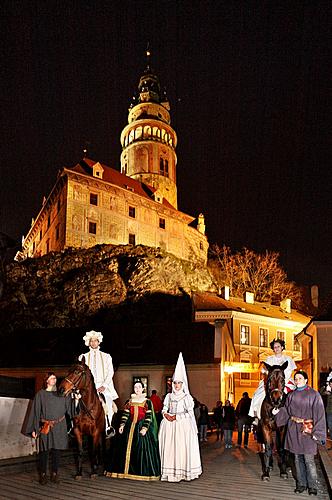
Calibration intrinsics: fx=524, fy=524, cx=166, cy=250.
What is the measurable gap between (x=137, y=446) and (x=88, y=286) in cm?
5020

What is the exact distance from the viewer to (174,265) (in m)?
66.6

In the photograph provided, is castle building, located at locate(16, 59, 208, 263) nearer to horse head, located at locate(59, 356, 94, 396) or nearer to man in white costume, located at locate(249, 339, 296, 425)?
man in white costume, located at locate(249, 339, 296, 425)

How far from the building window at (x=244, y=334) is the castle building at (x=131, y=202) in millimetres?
25928

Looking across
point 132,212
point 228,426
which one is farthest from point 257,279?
point 228,426

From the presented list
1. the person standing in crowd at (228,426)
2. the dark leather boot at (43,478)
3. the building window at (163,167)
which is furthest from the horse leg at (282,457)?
the building window at (163,167)

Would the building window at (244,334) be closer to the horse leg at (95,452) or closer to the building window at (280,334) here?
the building window at (280,334)

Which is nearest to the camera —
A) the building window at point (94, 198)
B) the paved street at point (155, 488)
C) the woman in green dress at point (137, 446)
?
the paved street at point (155, 488)

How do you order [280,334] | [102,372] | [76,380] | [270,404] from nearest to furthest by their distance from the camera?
[76,380]
[270,404]
[102,372]
[280,334]

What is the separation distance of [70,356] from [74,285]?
28077mm

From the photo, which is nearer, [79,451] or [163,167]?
[79,451]

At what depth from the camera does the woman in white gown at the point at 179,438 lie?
30.7ft

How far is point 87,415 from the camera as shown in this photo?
31.7 ft

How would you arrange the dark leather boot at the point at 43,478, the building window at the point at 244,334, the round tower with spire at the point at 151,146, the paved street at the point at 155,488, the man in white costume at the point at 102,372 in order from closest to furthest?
the paved street at the point at 155,488, the dark leather boot at the point at 43,478, the man in white costume at the point at 102,372, the building window at the point at 244,334, the round tower with spire at the point at 151,146

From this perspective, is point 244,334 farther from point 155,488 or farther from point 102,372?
point 155,488
